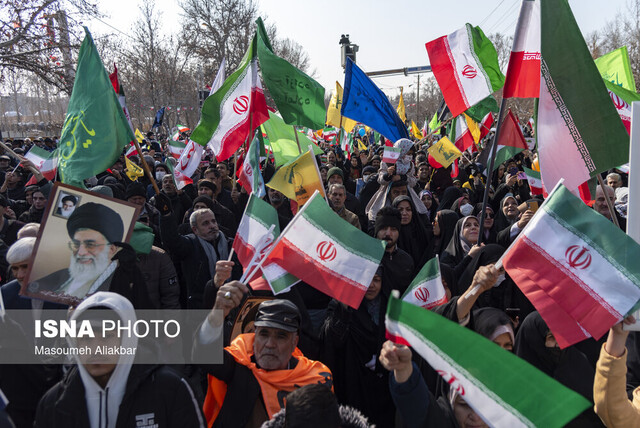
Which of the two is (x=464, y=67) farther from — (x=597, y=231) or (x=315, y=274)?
(x=597, y=231)

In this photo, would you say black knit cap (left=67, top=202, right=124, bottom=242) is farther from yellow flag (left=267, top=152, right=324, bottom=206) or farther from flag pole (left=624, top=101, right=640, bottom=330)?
flag pole (left=624, top=101, right=640, bottom=330)

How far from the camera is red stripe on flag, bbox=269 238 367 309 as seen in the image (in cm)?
312

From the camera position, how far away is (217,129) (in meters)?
6.21

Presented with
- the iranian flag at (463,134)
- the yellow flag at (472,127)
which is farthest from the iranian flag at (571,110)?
the iranian flag at (463,134)

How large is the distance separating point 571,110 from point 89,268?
2.95 meters

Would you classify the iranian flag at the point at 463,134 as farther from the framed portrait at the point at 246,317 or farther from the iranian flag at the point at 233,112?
the framed portrait at the point at 246,317

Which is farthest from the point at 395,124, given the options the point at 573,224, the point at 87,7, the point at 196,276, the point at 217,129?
the point at 87,7

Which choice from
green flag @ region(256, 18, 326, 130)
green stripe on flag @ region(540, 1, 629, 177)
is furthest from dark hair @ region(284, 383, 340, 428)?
green flag @ region(256, 18, 326, 130)

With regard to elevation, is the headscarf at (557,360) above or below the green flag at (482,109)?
below

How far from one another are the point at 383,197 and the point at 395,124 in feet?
3.60

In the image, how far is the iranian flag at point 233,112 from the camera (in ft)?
20.1

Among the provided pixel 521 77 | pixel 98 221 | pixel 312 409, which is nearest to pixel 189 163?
pixel 98 221

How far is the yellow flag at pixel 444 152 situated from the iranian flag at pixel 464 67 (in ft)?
8.41

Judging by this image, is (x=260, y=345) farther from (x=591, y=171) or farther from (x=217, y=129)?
(x=217, y=129)
